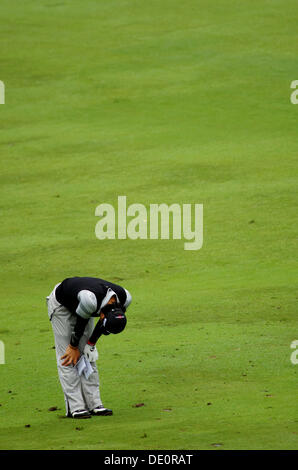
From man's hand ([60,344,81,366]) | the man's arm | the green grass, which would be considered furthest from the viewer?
the green grass

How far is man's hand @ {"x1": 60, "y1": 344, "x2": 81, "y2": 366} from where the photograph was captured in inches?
360

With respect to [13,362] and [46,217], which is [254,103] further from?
[13,362]

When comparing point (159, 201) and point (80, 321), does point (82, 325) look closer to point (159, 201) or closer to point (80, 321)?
point (80, 321)

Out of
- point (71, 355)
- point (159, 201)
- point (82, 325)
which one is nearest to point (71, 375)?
point (71, 355)

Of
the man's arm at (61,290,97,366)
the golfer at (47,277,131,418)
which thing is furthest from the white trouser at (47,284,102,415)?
the man's arm at (61,290,97,366)

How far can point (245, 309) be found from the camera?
13.6 meters

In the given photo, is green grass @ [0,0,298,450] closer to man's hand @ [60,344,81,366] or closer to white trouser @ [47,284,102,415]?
white trouser @ [47,284,102,415]

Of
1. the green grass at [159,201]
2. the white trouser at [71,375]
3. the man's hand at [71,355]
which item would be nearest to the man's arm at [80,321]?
the man's hand at [71,355]

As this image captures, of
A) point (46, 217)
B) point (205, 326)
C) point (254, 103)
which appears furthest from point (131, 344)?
Result: point (254, 103)

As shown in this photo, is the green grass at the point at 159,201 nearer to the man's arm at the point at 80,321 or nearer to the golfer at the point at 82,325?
the golfer at the point at 82,325

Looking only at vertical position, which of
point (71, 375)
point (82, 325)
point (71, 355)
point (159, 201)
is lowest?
point (71, 375)

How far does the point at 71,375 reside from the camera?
9234mm

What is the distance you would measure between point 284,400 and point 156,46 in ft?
76.1

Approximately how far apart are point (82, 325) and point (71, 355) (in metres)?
0.41
